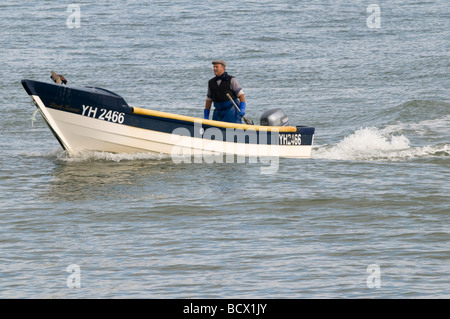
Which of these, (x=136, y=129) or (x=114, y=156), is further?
(x=114, y=156)

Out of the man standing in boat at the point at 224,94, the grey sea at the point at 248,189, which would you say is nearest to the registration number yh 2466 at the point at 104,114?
the grey sea at the point at 248,189

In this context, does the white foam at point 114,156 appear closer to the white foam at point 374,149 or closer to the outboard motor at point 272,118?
the outboard motor at point 272,118

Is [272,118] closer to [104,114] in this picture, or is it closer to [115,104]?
[115,104]

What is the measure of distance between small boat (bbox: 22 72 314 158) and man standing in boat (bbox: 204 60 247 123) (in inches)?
17.3

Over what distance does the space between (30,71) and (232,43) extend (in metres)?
8.28

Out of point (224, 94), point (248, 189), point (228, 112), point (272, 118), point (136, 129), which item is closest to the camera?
point (248, 189)

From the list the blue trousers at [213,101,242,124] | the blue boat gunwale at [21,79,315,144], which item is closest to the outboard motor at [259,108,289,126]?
the blue boat gunwale at [21,79,315,144]

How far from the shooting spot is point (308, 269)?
A: 27.6 feet

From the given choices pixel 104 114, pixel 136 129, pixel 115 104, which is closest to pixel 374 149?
pixel 136 129

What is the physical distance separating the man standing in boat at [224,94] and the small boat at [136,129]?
1.44ft

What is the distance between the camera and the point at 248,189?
12.5 meters

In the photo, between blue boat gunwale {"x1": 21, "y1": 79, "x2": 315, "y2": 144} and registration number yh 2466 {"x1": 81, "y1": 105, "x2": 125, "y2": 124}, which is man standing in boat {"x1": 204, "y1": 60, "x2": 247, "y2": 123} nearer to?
blue boat gunwale {"x1": 21, "y1": 79, "x2": 315, "y2": 144}

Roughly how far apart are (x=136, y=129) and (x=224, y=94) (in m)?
1.71
